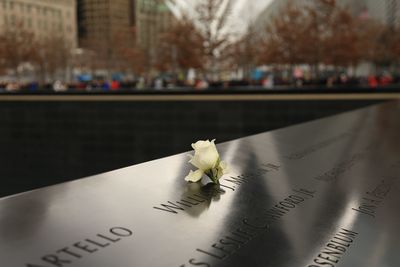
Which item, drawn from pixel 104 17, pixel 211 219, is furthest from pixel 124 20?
pixel 211 219

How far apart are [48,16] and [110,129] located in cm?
4521

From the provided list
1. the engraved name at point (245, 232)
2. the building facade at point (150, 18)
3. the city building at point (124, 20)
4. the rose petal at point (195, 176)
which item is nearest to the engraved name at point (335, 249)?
the engraved name at point (245, 232)

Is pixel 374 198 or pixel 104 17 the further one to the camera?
pixel 104 17

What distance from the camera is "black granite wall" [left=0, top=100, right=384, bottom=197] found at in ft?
31.3

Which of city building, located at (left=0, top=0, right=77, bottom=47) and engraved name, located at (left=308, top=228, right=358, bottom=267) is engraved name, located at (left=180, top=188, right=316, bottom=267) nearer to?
engraved name, located at (left=308, top=228, right=358, bottom=267)

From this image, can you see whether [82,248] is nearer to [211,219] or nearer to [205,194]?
[211,219]

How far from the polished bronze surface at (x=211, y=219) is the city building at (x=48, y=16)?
42.1 metres

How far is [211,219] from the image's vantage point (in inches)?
61.9

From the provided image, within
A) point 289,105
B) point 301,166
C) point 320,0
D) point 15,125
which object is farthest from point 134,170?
point 320,0

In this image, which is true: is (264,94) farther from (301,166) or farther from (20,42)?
(20,42)

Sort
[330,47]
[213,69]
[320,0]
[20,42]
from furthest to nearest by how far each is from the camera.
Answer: [20,42] → [213,69] → [330,47] → [320,0]

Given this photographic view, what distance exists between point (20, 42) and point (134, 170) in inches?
1323

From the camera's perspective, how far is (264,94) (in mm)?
9625

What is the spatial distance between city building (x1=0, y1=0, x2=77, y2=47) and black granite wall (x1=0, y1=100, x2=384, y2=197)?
32444 mm
